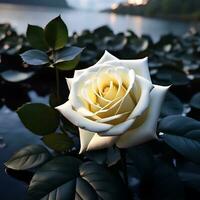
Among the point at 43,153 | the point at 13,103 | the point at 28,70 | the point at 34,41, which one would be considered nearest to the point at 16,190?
the point at 43,153

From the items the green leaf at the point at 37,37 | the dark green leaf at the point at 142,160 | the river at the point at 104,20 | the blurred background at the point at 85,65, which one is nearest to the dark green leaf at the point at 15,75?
the blurred background at the point at 85,65

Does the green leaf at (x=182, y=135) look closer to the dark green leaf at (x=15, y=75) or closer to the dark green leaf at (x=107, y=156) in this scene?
the dark green leaf at (x=107, y=156)

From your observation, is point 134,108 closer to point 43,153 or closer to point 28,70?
point 43,153

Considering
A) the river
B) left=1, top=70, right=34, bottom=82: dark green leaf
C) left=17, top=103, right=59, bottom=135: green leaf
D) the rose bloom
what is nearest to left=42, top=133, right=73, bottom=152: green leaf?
left=17, top=103, right=59, bottom=135: green leaf

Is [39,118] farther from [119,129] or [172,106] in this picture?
[172,106]

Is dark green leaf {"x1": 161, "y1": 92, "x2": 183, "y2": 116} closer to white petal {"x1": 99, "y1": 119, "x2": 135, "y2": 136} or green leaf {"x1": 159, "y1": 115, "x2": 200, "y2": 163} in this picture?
green leaf {"x1": 159, "y1": 115, "x2": 200, "y2": 163}

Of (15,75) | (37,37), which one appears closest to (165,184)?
(37,37)
